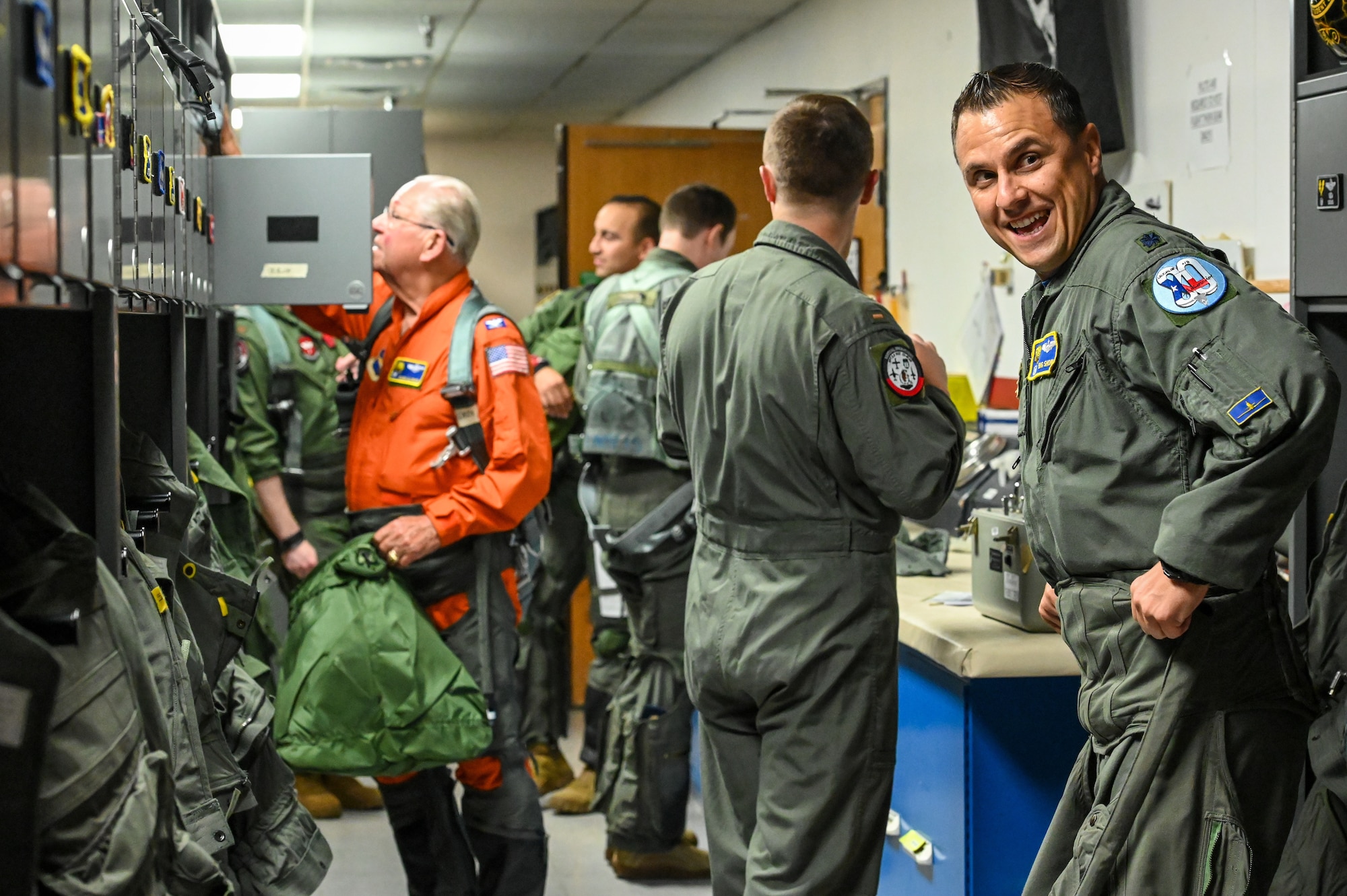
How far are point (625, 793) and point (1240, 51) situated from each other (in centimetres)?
226

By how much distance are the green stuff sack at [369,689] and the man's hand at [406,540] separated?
0.10 ft

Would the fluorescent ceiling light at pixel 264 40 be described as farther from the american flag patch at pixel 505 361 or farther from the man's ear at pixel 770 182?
the man's ear at pixel 770 182

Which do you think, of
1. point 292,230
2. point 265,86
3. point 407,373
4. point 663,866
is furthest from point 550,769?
point 265,86

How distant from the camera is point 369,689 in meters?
2.43

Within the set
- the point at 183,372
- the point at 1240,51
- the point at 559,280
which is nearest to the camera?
the point at 183,372

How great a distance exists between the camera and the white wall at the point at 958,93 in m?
2.88

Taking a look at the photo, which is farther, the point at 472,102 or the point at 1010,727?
the point at 472,102

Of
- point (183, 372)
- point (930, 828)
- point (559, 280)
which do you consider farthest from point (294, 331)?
point (930, 828)

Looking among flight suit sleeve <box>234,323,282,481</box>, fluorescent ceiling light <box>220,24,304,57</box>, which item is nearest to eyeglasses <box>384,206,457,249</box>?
flight suit sleeve <box>234,323,282,481</box>

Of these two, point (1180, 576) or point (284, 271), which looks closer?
point (1180, 576)

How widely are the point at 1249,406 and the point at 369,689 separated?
5.35 ft

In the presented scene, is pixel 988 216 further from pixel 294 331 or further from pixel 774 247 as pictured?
pixel 294 331

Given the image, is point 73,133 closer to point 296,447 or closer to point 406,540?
point 406,540

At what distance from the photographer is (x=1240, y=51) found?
2943 mm
